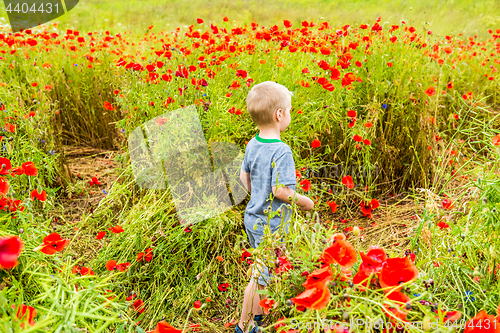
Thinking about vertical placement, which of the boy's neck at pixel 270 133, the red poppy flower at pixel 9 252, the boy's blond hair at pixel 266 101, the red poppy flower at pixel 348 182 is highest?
the boy's blond hair at pixel 266 101

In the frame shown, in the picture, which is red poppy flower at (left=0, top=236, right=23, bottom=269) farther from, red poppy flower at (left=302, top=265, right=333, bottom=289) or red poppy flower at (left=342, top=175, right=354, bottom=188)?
red poppy flower at (left=342, top=175, right=354, bottom=188)

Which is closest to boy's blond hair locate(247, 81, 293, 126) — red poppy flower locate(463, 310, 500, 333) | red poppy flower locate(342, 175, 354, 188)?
red poppy flower locate(342, 175, 354, 188)

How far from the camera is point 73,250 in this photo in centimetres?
221

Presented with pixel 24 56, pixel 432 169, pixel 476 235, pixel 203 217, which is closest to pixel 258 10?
pixel 24 56

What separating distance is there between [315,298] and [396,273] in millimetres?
207

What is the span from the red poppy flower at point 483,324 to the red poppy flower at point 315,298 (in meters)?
0.34

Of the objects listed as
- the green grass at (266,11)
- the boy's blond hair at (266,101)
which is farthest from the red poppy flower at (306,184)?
the green grass at (266,11)

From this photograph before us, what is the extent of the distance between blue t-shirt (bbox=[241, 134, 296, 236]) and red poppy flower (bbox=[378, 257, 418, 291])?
0.78m

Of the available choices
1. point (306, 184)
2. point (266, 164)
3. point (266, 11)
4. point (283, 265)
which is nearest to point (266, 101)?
point (266, 164)

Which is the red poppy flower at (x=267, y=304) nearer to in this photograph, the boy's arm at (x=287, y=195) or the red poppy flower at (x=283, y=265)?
the red poppy flower at (x=283, y=265)

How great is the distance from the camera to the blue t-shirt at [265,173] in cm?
158

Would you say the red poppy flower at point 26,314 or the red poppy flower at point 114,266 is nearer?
the red poppy flower at point 26,314

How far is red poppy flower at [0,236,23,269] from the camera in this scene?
2.16 ft

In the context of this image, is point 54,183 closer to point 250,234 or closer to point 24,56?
point 24,56
